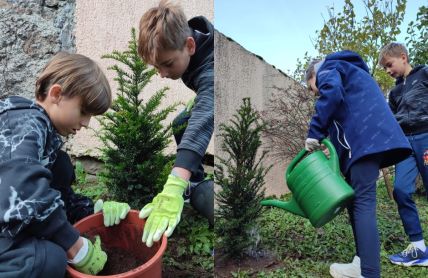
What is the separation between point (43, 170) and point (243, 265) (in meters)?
0.88

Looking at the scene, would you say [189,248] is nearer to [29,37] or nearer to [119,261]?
[119,261]

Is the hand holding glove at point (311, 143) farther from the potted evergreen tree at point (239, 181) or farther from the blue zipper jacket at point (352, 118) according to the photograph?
the potted evergreen tree at point (239, 181)

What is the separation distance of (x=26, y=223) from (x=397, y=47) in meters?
2.16

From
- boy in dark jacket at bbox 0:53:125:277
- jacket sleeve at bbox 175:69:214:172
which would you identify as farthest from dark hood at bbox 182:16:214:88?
boy in dark jacket at bbox 0:53:125:277

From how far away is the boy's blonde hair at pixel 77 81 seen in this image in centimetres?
118

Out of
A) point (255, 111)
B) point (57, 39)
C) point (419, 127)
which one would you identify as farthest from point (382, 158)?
point (57, 39)

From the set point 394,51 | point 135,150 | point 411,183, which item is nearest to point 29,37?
point 135,150

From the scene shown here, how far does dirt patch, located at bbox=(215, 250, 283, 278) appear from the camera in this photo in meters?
1.51

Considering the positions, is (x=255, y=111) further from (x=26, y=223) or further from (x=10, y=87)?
(x=10, y=87)

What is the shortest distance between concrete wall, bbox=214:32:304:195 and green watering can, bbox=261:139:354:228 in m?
0.16

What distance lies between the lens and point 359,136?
1.58 meters

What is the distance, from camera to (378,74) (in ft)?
10.8

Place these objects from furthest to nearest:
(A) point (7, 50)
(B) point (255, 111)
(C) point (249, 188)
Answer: (A) point (7, 50), (B) point (255, 111), (C) point (249, 188)

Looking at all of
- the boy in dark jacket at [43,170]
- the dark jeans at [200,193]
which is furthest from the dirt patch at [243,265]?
the boy in dark jacket at [43,170]
